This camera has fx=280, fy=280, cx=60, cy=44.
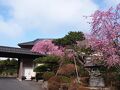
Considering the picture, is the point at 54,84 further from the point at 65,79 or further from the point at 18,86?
the point at 18,86

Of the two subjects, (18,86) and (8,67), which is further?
(8,67)

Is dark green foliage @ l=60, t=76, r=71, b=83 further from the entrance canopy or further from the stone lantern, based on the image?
the entrance canopy

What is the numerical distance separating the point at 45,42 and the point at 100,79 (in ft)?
48.6

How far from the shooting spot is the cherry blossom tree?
16109 mm

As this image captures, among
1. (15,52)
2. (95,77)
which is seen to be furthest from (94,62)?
(15,52)

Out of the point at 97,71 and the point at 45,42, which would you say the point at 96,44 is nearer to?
the point at 97,71

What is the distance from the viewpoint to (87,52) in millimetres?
24688

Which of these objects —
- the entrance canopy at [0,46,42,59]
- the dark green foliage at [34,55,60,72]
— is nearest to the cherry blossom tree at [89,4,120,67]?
the dark green foliage at [34,55,60,72]

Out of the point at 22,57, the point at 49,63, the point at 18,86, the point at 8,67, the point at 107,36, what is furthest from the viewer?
the point at 8,67

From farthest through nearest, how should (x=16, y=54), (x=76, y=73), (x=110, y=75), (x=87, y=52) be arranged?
1. (x=16, y=54)
2. (x=87, y=52)
3. (x=76, y=73)
4. (x=110, y=75)

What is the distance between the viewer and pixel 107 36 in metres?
16.5

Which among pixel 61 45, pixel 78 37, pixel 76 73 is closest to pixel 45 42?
pixel 61 45

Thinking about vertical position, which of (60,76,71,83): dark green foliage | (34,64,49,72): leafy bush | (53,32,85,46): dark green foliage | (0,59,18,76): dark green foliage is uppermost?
(53,32,85,46): dark green foliage

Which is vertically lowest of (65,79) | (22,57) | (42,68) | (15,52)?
(65,79)
